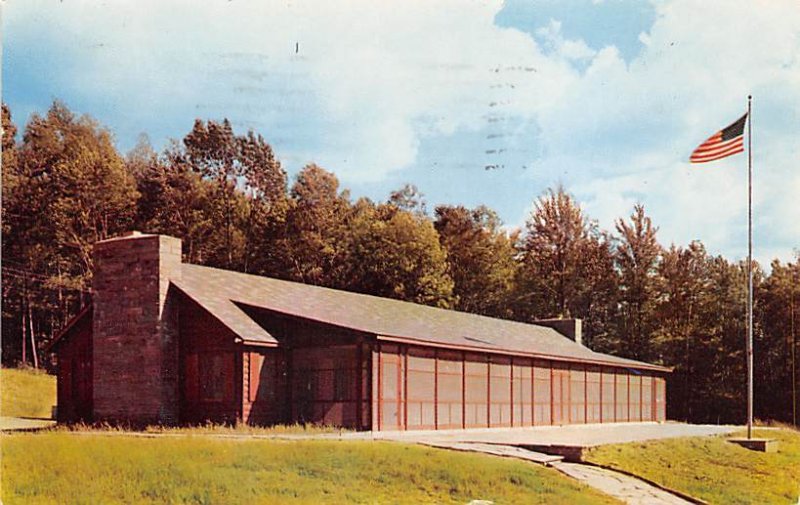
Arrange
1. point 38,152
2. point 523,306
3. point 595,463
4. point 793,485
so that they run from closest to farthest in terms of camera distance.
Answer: point 595,463
point 793,485
point 38,152
point 523,306

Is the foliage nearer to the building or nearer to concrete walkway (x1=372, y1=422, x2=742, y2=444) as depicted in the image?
the building

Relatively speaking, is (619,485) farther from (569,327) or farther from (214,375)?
(569,327)

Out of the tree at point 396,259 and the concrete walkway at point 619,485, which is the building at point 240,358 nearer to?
the concrete walkway at point 619,485

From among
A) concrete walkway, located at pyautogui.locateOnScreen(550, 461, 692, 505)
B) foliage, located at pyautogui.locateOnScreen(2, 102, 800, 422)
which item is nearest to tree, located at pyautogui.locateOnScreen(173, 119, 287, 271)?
foliage, located at pyautogui.locateOnScreen(2, 102, 800, 422)

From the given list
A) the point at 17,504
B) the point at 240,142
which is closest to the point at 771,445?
the point at 17,504

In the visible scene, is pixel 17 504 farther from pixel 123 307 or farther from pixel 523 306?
pixel 523 306

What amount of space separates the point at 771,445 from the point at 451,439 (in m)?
12.0

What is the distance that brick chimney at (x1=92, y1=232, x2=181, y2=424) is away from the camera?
96.6 feet

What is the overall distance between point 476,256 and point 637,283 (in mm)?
10612

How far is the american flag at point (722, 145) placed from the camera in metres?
28.1

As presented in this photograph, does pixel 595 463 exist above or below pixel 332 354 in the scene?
below

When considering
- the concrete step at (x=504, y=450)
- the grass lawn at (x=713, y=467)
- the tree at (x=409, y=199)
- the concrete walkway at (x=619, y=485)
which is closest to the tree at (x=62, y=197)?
the tree at (x=409, y=199)

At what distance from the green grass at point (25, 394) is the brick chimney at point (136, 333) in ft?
41.7

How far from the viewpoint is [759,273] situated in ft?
196
